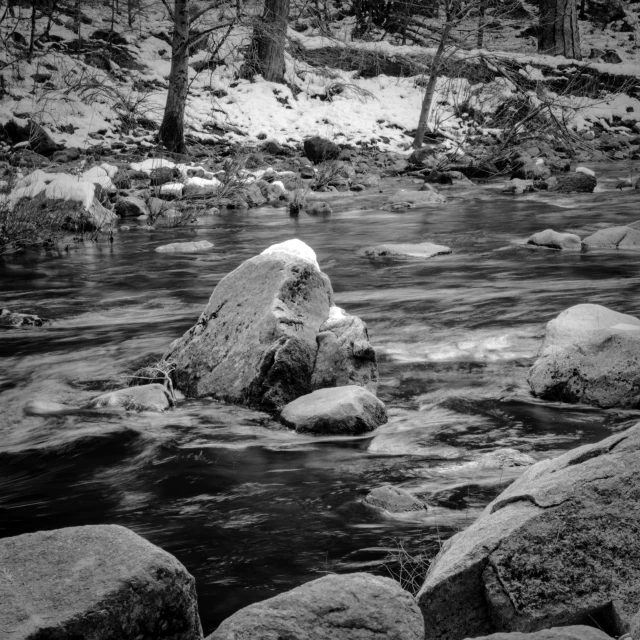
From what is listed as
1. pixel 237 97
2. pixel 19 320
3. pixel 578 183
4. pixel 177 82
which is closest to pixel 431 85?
pixel 237 97

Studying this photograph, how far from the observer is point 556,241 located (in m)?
9.65

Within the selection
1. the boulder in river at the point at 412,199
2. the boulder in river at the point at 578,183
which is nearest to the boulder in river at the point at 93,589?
the boulder in river at the point at 412,199

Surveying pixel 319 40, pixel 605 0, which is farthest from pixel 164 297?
pixel 605 0

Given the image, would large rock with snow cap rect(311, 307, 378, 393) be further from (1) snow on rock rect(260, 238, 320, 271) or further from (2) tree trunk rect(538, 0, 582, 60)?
(2) tree trunk rect(538, 0, 582, 60)

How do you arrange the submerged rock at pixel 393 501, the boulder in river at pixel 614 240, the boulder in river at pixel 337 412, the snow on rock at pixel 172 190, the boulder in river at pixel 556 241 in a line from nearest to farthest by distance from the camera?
the submerged rock at pixel 393 501 < the boulder in river at pixel 337 412 < the boulder in river at pixel 614 240 < the boulder in river at pixel 556 241 < the snow on rock at pixel 172 190

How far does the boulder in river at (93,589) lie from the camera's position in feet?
6.05

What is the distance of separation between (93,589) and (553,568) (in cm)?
112

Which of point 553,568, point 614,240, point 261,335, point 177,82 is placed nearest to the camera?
point 553,568

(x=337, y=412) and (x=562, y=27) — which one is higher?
(x=562, y=27)

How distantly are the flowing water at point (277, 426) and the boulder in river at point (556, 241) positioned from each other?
43cm

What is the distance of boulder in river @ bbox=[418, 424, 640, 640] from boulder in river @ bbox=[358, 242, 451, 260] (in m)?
7.26

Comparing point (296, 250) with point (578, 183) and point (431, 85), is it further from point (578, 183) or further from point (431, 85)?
point (431, 85)

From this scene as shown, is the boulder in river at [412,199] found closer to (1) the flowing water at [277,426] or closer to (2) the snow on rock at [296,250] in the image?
(1) the flowing water at [277,426]

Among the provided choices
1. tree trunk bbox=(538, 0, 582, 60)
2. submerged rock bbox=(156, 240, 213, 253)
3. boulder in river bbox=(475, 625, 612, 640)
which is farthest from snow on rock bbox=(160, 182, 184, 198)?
tree trunk bbox=(538, 0, 582, 60)
